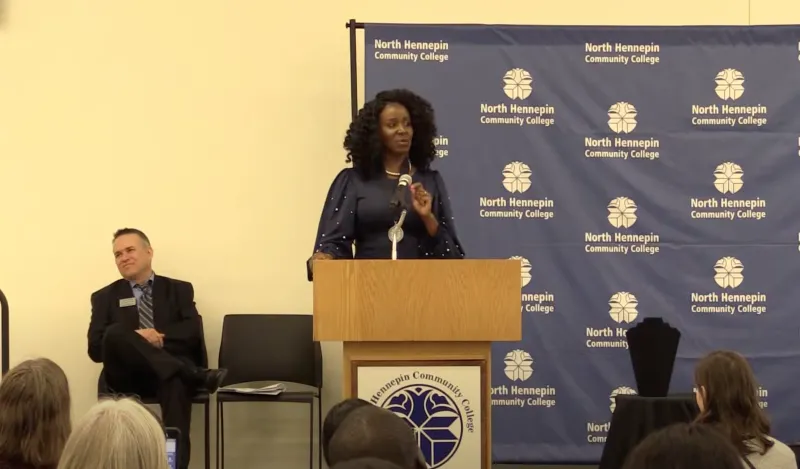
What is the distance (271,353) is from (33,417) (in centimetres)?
291

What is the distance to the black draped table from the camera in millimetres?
3916

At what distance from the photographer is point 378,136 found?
3812 millimetres

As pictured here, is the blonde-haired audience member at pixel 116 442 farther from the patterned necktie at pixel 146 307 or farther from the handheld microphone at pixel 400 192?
the patterned necktie at pixel 146 307

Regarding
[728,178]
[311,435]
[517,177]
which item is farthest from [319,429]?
[728,178]

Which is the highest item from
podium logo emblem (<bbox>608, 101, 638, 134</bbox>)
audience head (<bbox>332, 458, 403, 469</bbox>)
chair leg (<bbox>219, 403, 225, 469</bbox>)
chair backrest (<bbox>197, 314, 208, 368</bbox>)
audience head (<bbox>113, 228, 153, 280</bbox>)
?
podium logo emblem (<bbox>608, 101, 638, 134</bbox>)

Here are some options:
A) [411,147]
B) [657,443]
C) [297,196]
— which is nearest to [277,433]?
[297,196]

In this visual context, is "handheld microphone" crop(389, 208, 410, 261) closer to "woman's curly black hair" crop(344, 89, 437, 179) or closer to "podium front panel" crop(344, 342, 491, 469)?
"woman's curly black hair" crop(344, 89, 437, 179)

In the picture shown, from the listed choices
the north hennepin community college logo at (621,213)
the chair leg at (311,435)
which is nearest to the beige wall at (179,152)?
the chair leg at (311,435)

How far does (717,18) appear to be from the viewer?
18.0 feet

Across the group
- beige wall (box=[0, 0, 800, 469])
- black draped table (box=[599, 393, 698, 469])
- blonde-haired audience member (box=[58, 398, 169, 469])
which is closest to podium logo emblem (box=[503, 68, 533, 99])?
beige wall (box=[0, 0, 800, 469])

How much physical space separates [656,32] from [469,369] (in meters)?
Result: 2.85

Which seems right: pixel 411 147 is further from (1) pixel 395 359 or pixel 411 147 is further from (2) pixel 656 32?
(2) pixel 656 32

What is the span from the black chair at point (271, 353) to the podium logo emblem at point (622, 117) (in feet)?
6.69

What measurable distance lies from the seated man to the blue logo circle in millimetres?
1875
